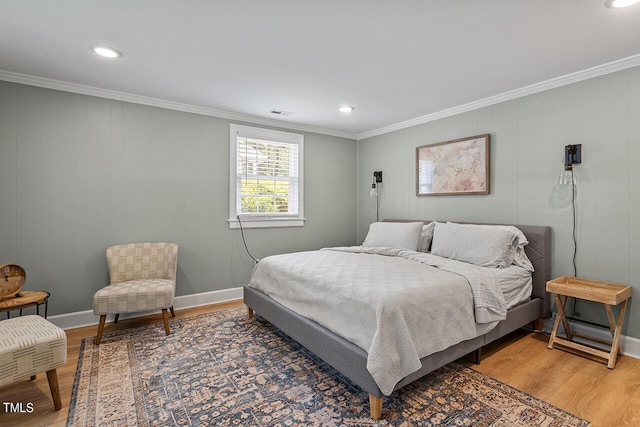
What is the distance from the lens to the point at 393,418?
1.80m

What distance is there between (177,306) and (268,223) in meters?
1.54

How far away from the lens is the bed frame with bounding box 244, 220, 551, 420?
1.86 m

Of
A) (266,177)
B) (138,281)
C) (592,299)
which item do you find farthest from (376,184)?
(138,281)

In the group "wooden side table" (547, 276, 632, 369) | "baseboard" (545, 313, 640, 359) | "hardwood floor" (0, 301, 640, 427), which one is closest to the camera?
"hardwood floor" (0, 301, 640, 427)

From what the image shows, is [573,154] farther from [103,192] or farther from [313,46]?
[103,192]

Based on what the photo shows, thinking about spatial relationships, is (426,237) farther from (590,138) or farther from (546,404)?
(546,404)

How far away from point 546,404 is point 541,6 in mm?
2440

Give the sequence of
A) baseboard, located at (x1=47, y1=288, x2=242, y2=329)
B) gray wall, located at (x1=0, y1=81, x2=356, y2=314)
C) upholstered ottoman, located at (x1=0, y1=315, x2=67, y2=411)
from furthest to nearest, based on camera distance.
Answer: baseboard, located at (x1=47, y1=288, x2=242, y2=329) → gray wall, located at (x1=0, y1=81, x2=356, y2=314) → upholstered ottoman, located at (x1=0, y1=315, x2=67, y2=411)

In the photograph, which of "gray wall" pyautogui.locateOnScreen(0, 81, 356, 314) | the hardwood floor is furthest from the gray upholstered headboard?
"gray wall" pyautogui.locateOnScreen(0, 81, 356, 314)

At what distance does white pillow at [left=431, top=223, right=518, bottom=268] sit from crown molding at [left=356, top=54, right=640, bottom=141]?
1.45 m

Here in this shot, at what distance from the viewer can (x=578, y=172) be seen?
2.84 m

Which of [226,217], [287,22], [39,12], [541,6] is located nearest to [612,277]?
[541,6]

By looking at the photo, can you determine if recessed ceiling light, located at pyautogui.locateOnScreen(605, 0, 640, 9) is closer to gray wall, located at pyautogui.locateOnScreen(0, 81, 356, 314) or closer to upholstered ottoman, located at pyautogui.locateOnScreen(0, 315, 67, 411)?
gray wall, located at pyautogui.locateOnScreen(0, 81, 356, 314)

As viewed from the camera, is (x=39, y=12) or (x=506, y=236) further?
(x=506, y=236)
